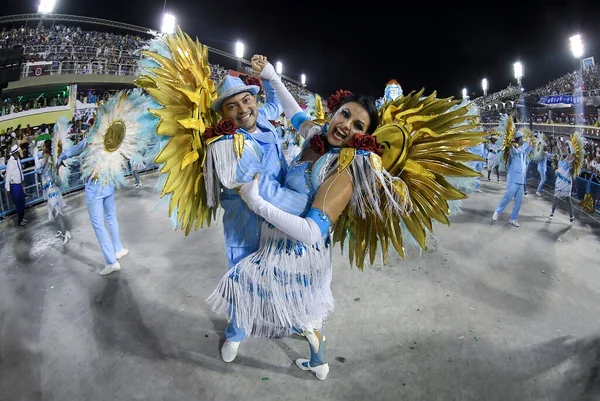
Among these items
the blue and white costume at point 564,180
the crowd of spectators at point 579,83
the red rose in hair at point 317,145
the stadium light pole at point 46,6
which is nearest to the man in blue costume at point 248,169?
the red rose in hair at point 317,145

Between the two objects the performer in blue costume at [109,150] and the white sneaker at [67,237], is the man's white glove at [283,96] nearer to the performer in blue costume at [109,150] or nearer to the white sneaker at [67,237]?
the performer in blue costume at [109,150]

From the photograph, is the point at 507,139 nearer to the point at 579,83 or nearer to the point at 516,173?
the point at 516,173

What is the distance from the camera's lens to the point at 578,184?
7.77 m

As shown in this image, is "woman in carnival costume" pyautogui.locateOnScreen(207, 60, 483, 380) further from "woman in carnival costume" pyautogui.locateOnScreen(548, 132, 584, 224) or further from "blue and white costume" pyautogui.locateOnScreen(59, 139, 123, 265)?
"woman in carnival costume" pyautogui.locateOnScreen(548, 132, 584, 224)

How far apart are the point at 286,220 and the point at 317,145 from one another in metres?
0.51

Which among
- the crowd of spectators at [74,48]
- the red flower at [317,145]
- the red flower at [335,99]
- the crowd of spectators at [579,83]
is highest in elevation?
the crowd of spectators at [579,83]

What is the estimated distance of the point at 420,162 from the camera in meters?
1.91

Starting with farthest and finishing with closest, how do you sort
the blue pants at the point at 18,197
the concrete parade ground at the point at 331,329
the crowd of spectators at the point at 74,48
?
the crowd of spectators at the point at 74,48 < the blue pants at the point at 18,197 < the concrete parade ground at the point at 331,329

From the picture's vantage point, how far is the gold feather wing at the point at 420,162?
1858mm

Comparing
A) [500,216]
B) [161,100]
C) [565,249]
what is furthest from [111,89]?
[565,249]

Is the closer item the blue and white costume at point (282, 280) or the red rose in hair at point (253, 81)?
the blue and white costume at point (282, 280)

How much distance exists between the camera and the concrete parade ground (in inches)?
89.8

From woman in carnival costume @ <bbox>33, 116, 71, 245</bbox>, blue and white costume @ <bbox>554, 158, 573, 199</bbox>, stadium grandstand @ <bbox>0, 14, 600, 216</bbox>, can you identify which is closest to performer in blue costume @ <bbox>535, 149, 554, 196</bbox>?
stadium grandstand @ <bbox>0, 14, 600, 216</bbox>

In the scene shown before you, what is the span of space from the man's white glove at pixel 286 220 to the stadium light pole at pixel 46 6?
6829 millimetres
